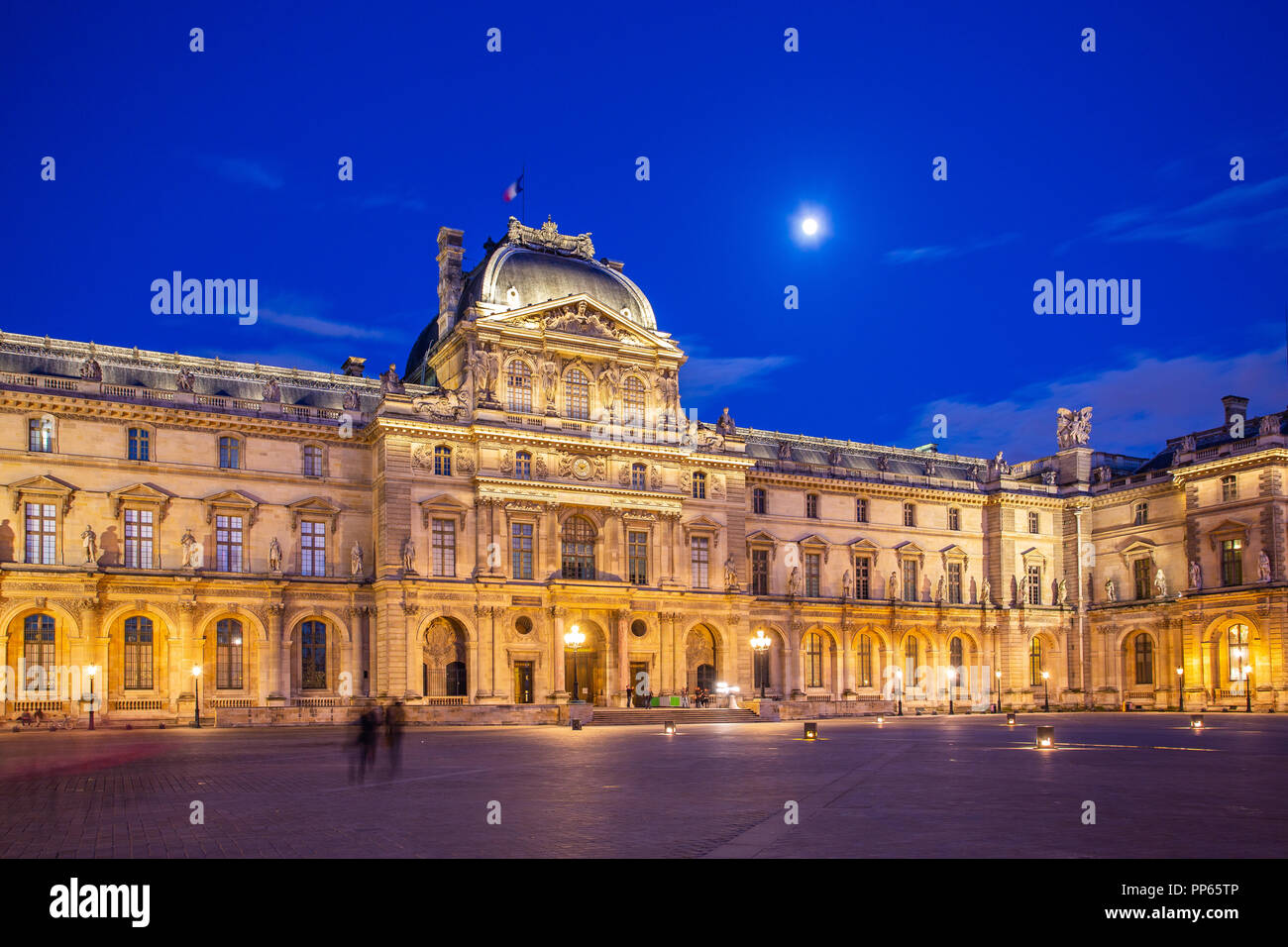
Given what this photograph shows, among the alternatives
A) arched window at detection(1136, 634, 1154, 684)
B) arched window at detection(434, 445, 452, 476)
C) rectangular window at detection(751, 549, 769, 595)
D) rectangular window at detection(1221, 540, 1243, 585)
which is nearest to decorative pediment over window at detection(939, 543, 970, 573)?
arched window at detection(1136, 634, 1154, 684)

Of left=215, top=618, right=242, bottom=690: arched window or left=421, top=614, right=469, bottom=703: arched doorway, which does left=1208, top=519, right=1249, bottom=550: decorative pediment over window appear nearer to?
left=421, top=614, right=469, bottom=703: arched doorway

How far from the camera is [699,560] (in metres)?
72.8

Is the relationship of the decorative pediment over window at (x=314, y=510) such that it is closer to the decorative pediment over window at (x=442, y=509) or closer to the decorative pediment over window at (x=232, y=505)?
the decorative pediment over window at (x=232, y=505)

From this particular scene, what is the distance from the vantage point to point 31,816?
1941cm

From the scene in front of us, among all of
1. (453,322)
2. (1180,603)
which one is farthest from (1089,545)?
(453,322)

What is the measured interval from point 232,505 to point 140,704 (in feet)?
35.8

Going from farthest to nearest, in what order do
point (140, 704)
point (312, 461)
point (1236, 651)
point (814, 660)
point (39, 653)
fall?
point (814, 660) → point (1236, 651) → point (312, 461) → point (140, 704) → point (39, 653)

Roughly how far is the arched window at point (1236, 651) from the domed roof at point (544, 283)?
40627mm

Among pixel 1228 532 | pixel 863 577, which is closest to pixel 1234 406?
pixel 1228 532

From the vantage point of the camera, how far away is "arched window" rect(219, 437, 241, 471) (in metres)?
62.5

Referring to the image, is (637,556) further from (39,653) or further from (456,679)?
(39,653)

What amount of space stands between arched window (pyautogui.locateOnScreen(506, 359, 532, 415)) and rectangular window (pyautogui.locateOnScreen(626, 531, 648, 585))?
31.5ft
